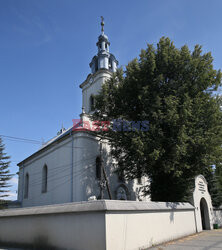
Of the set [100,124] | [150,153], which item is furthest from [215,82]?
[100,124]

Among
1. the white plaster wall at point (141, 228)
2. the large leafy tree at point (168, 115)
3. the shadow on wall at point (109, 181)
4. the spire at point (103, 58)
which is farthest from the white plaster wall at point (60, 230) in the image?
the spire at point (103, 58)

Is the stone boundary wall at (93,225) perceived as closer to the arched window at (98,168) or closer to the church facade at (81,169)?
the church facade at (81,169)

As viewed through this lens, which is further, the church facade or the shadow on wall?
the church facade

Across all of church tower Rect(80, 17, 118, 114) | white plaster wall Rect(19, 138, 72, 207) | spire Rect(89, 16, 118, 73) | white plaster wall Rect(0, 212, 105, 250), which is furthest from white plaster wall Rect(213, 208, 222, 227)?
spire Rect(89, 16, 118, 73)

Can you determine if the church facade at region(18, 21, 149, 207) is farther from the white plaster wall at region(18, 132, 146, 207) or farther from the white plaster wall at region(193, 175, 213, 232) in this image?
the white plaster wall at region(193, 175, 213, 232)

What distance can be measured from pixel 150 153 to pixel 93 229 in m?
7.74

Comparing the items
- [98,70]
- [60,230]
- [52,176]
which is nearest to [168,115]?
[60,230]

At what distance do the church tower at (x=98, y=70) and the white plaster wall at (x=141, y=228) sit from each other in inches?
682

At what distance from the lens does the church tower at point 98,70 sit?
27.5 m

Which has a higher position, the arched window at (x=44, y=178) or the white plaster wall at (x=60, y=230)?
the arched window at (x=44, y=178)

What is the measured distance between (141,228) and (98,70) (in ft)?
68.8

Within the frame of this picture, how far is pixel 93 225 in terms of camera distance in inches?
339

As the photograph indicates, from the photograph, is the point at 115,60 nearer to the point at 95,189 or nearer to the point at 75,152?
the point at 75,152

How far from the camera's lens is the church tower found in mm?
Answer: 27547
